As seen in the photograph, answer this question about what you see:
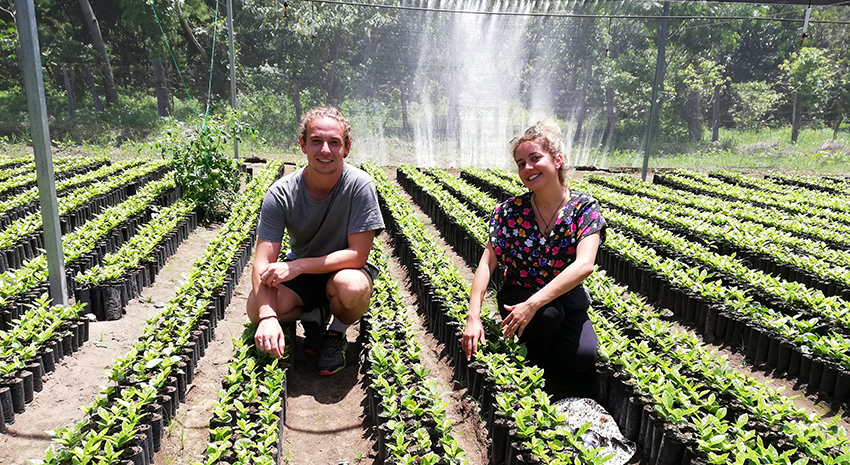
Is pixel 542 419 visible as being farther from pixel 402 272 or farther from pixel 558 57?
pixel 558 57

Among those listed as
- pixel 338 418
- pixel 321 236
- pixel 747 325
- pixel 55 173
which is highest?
pixel 321 236

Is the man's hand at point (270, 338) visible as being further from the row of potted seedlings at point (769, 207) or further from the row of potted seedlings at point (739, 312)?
the row of potted seedlings at point (769, 207)

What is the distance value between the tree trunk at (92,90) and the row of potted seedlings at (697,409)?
20.2m

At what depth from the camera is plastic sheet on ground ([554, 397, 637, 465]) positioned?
2.75m

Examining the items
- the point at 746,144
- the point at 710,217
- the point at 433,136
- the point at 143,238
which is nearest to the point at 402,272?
the point at 143,238

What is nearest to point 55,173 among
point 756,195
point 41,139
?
point 41,139

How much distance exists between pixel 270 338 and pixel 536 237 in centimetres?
163

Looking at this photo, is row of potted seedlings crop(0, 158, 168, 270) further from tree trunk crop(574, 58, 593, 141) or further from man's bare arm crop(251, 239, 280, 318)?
Result: tree trunk crop(574, 58, 593, 141)

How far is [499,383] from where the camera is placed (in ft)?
9.59

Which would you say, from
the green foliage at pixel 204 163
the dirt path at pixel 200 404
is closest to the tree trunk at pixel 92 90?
the green foliage at pixel 204 163

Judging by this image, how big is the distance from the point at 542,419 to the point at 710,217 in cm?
609

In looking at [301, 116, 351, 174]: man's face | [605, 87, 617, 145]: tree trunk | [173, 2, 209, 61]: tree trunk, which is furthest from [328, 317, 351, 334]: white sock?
[173, 2, 209, 61]: tree trunk

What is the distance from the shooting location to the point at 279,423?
9.13ft

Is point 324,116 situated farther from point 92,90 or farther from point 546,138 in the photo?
point 92,90
